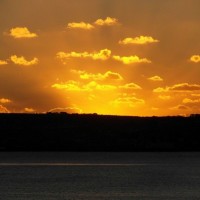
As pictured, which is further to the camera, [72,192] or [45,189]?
[45,189]

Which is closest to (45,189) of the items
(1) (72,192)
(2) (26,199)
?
(1) (72,192)

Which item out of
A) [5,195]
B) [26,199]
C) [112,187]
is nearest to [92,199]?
[26,199]

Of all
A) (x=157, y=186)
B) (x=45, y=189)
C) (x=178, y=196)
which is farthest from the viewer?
(x=157, y=186)

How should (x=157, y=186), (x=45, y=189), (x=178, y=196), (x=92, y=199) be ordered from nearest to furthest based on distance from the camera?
(x=92, y=199) < (x=178, y=196) < (x=45, y=189) < (x=157, y=186)

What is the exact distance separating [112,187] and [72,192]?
450 inches

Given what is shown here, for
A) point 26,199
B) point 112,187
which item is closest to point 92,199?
point 26,199

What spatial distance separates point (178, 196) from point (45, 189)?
64.2ft

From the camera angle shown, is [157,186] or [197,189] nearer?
[197,189]

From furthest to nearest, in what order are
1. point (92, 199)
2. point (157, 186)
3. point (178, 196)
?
point (157, 186)
point (178, 196)
point (92, 199)

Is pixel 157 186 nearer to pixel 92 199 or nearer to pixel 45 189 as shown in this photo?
pixel 45 189

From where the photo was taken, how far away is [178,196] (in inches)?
3374

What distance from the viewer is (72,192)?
8944cm

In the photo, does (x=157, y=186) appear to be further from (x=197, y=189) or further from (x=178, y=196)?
(x=178, y=196)

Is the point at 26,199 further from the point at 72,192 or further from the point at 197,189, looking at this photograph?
the point at 197,189
